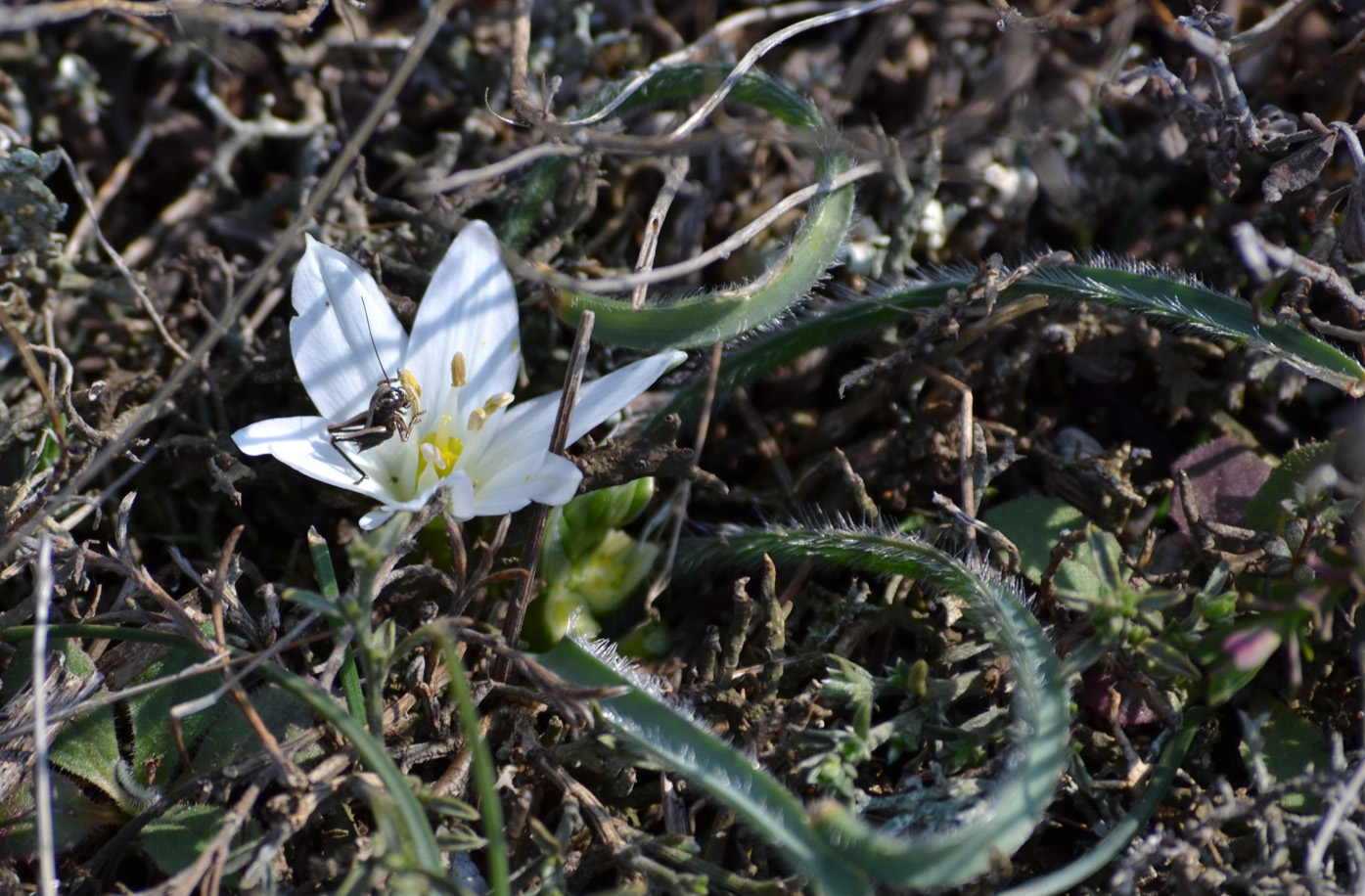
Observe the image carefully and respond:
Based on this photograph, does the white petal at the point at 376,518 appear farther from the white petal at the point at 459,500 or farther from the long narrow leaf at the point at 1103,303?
the long narrow leaf at the point at 1103,303

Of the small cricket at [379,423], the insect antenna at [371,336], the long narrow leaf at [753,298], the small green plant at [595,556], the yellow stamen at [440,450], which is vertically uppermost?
the long narrow leaf at [753,298]

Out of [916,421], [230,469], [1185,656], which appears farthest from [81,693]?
[1185,656]

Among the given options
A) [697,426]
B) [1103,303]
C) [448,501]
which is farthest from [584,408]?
[1103,303]

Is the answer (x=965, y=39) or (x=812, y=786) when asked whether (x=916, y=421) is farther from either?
(x=965, y=39)

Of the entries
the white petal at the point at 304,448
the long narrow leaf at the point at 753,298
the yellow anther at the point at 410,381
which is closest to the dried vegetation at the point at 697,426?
the long narrow leaf at the point at 753,298

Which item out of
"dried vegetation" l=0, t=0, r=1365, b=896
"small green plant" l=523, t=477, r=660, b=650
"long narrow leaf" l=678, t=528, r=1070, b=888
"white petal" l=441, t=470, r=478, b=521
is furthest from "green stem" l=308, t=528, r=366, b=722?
"long narrow leaf" l=678, t=528, r=1070, b=888

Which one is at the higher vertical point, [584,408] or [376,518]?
[584,408]

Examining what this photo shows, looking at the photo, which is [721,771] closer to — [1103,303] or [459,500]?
[459,500]
